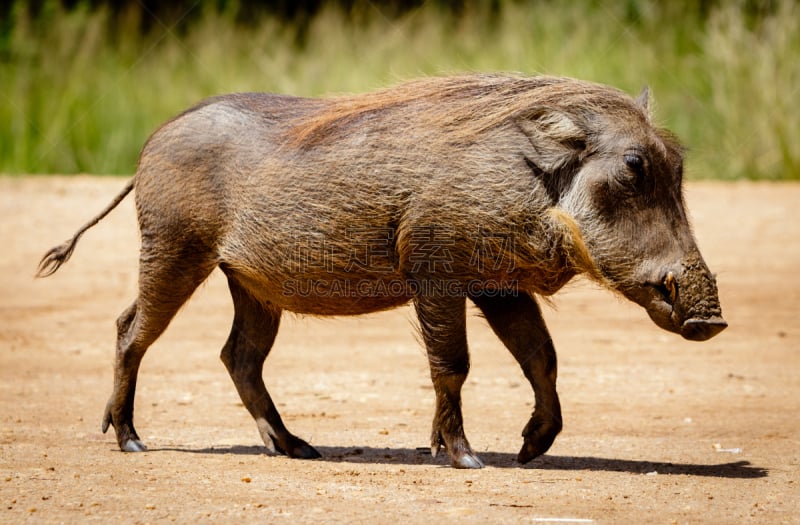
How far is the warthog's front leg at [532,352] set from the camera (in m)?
5.21

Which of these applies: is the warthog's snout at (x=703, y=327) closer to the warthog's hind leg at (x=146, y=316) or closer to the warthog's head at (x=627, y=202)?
the warthog's head at (x=627, y=202)

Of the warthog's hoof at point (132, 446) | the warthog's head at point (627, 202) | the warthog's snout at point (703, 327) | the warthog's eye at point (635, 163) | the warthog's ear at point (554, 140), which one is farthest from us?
the warthog's hoof at point (132, 446)

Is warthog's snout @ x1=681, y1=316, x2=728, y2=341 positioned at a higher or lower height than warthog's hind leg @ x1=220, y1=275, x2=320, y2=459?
higher

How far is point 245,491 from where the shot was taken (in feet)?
15.0

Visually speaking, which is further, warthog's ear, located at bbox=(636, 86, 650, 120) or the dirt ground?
warthog's ear, located at bbox=(636, 86, 650, 120)

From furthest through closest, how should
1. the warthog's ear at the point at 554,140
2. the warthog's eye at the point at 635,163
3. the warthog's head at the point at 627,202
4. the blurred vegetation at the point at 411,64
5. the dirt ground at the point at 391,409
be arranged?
the blurred vegetation at the point at 411,64 → the warthog's ear at the point at 554,140 → the warthog's eye at the point at 635,163 → the warthog's head at the point at 627,202 → the dirt ground at the point at 391,409

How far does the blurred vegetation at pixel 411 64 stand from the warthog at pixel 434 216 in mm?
6586

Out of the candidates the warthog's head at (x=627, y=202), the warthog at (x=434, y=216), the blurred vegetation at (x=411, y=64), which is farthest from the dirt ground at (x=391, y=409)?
the blurred vegetation at (x=411, y=64)

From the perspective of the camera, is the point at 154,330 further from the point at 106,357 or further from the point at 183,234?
the point at 106,357

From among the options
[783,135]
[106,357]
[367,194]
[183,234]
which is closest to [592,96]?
[367,194]

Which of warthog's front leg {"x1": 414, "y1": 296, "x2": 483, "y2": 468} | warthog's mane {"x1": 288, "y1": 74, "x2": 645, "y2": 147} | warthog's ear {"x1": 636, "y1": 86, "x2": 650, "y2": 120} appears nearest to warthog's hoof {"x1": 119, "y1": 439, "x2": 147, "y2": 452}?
warthog's front leg {"x1": 414, "y1": 296, "x2": 483, "y2": 468}

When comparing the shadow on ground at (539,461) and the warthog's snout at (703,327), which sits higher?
the warthog's snout at (703,327)

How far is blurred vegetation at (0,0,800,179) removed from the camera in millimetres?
12945

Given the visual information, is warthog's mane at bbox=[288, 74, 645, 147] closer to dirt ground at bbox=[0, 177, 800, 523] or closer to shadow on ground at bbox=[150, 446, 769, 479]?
dirt ground at bbox=[0, 177, 800, 523]
